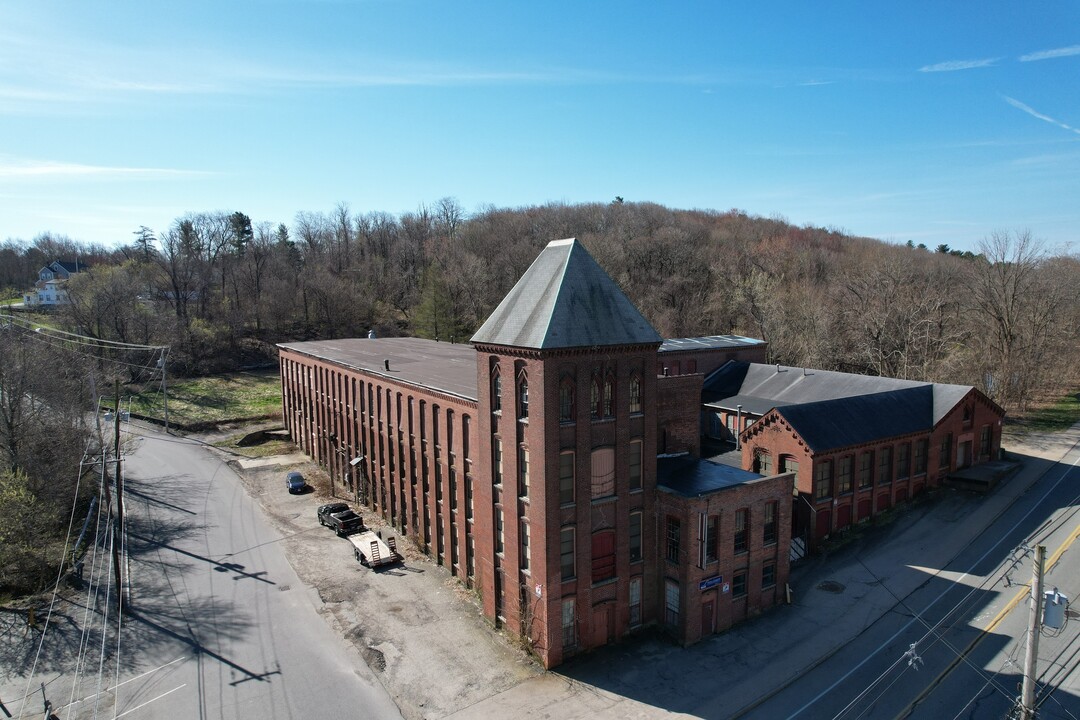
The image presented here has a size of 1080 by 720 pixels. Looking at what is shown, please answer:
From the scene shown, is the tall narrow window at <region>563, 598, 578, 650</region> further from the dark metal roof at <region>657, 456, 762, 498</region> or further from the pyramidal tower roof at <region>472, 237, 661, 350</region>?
the pyramidal tower roof at <region>472, 237, 661, 350</region>

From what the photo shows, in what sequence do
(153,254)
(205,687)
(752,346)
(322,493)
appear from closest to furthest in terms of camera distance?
(205,687)
(322,493)
(752,346)
(153,254)

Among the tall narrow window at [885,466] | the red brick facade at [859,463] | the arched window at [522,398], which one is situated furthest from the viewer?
the tall narrow window at [885,466]

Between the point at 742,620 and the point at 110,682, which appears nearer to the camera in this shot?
the point at 110,682

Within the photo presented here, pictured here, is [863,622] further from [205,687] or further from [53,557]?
[53,557]

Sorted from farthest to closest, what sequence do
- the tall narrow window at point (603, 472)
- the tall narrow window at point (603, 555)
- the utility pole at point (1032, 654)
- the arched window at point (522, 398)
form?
the tall narrow window at point (603, 555), the tall narrow window at point (603, 472), the arched window at point (522, 398), the utility pole at point (1032, 654)

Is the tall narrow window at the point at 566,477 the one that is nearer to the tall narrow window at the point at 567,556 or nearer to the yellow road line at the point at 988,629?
the tall narrow window at the point at 567,556

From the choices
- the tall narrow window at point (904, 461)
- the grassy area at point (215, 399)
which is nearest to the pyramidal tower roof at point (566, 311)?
the tall narrow window at point (904, 461)

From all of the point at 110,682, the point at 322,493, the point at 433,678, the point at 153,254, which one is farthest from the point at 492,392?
the point at 153,254
